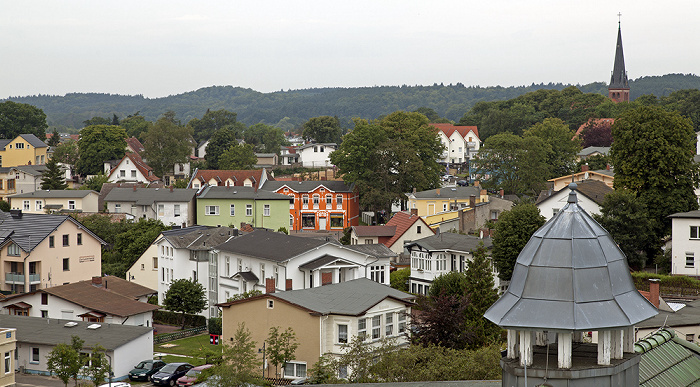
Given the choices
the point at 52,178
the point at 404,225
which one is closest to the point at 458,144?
the point at 52,178

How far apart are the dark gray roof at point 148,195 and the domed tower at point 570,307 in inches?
2916

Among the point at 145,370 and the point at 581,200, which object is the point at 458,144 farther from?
the point at 145,370

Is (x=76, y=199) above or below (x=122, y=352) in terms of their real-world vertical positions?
above

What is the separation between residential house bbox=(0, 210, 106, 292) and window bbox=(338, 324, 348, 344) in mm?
27397

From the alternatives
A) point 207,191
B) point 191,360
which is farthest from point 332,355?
point 207,191

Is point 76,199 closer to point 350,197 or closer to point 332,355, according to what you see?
point 350,197

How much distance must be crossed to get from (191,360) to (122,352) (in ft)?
11.9

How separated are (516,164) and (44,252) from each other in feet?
145

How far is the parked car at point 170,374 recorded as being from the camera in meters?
38.2

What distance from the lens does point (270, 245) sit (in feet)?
169

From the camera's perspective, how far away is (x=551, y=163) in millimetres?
88812

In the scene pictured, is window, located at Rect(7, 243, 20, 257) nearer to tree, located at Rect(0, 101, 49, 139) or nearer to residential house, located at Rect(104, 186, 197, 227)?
residential house, located at Rect(104, 186, 197, 227)

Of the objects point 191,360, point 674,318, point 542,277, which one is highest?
point 542,277

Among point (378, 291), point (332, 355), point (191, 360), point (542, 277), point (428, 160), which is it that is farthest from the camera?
point (428, 160)
